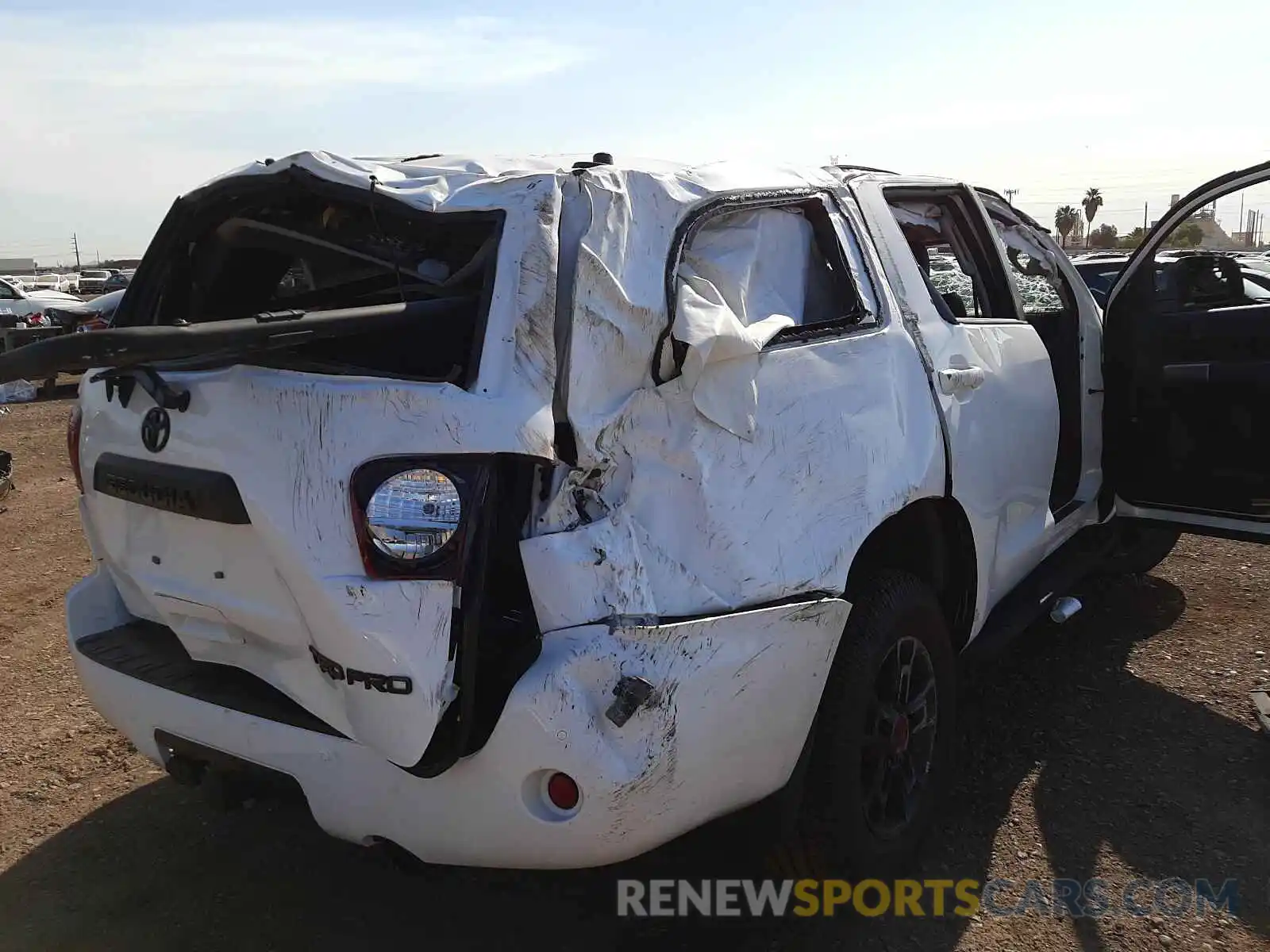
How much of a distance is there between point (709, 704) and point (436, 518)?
2.31 ft

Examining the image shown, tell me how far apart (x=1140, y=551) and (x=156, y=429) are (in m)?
4.64

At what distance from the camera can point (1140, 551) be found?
5.23m

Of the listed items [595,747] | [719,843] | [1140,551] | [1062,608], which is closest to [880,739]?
[719,843]

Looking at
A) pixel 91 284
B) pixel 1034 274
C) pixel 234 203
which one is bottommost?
pixel 91 284

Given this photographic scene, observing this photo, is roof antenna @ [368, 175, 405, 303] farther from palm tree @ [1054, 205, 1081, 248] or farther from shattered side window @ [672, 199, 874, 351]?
palm tree @ [1054, 205, 1081, 248]

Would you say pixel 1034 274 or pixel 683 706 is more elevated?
pixel 1034 274

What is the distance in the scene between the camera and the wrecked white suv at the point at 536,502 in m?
2.14

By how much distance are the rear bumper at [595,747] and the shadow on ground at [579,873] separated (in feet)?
1.12

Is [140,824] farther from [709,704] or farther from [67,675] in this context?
[709,704]

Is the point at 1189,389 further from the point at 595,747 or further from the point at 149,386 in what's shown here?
the point at 149,386

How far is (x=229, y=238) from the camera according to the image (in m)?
3.02

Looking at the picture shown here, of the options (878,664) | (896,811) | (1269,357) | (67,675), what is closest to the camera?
(878,664)

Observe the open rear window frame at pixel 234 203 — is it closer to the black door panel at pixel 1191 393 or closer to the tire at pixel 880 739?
the tire at pixel 880 739

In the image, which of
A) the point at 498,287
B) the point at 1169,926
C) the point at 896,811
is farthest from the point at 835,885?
the point at 498,287
